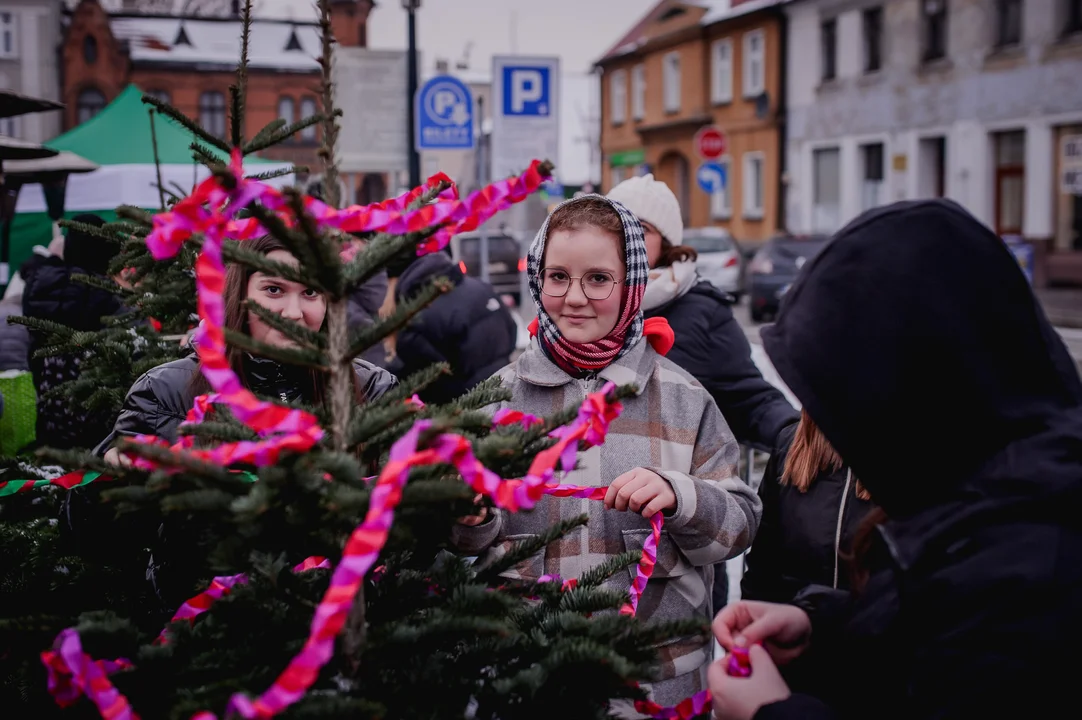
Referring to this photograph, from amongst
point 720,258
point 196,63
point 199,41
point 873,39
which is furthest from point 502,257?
point 199,41

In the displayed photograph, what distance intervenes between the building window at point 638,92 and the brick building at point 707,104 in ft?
0.13

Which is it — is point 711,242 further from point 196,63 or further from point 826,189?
point 196,63

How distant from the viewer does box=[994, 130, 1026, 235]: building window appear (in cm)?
2695

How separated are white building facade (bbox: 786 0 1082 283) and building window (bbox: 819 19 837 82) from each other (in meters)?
0.04

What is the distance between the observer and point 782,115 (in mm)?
34875

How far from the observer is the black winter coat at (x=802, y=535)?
7.56ft

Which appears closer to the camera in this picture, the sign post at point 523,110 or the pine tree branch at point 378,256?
the pine tree branch at point 378,256

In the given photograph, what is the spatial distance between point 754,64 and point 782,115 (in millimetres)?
2548

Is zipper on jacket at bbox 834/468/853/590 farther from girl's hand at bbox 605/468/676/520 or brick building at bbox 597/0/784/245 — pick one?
brick building at bbox 597/0/784/245

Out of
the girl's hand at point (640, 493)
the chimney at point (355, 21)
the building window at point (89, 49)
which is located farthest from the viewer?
the chimney at point (355, 21)

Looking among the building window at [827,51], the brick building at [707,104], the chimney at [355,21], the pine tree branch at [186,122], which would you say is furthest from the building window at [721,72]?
the pine tree branch at [186,122]

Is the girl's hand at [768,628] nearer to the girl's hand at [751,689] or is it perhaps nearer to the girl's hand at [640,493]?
the girl's hand at [751,689]

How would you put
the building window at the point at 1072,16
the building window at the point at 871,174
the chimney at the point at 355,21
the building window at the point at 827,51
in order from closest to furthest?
1. the building window at the point at 1072,16
2. the building window at the point at 871,174
3. the building window at the point at 827,51
4. the chimney at the point at 355,21

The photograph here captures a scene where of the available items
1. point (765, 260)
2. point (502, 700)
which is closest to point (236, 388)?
point (502, 700)
